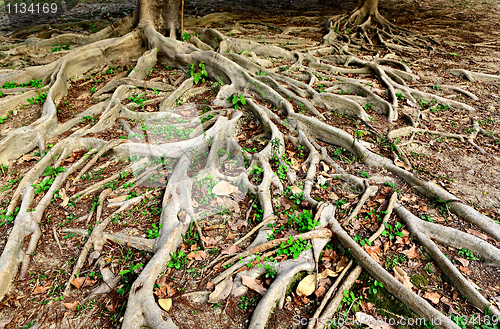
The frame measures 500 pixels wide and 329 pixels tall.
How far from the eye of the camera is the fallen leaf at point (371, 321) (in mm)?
2469

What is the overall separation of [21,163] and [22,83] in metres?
2.24

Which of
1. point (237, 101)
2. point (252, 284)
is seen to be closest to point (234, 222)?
point (252, 284)

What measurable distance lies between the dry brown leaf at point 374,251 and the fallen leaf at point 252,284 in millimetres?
1063

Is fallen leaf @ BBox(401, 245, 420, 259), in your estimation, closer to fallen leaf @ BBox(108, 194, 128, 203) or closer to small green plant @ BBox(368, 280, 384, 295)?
small green plant @ BBox(368, 280, 384, 295)

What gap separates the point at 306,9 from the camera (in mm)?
12695

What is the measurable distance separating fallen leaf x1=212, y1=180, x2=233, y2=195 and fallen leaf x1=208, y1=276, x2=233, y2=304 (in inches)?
44.1

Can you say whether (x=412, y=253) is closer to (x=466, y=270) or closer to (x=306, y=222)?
(x=466, y=270)

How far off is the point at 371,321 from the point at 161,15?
6870 millimetres

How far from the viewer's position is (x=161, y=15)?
6.79 m

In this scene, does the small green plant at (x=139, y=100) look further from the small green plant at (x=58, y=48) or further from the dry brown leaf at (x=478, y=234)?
the dry brown leaf at (x=478, y=234)

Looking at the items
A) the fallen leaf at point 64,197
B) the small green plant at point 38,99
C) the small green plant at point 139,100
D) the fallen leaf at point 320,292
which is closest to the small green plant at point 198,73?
the small green plant at point 139,100

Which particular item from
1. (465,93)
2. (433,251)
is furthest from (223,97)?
(465,93)

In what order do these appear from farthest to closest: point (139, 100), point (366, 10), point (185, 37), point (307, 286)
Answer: point (366, 10), point (185, 37), point (139, 100), point (307, 286)

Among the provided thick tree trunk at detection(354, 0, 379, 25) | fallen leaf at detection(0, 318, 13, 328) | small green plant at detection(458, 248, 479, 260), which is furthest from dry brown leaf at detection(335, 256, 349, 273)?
thick tree trunk at detection(354, 0, 379, 25)
